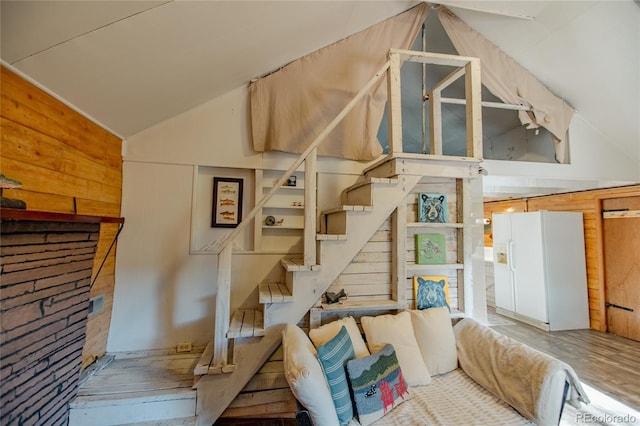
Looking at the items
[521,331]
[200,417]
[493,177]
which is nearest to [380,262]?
[200,417]

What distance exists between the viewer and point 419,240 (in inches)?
94.0

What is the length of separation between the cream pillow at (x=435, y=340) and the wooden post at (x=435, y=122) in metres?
1.51

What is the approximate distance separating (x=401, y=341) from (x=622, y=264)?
4.23 metres

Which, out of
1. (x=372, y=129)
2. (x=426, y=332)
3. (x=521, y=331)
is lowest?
(x=521, y=331)

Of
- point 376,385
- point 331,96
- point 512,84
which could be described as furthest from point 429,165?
point 512,84

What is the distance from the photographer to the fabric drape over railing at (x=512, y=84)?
281cm

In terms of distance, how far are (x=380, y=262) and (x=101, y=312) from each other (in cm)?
234

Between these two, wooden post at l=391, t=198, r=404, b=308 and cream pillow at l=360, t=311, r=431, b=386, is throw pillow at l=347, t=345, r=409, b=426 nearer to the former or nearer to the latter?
cream pillow at l=360, t=311, r=431, b=386

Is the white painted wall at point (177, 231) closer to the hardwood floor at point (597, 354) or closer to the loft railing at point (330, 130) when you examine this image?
the loft railing at point (330, 130)

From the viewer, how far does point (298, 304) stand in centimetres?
197

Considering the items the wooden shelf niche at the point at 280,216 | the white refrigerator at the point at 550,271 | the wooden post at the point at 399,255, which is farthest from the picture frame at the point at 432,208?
the white refrigerator at the point at 550,271

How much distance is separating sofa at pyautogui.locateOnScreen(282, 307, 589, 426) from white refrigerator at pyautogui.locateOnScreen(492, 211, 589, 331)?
2.93m

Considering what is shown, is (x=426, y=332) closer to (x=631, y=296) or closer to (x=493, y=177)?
(x=493, y=177)

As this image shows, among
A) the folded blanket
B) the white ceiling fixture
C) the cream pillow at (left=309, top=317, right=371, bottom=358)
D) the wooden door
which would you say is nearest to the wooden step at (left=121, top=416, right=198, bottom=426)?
the cream pillow at (left=309, top=317, right=371, bottom=358)
